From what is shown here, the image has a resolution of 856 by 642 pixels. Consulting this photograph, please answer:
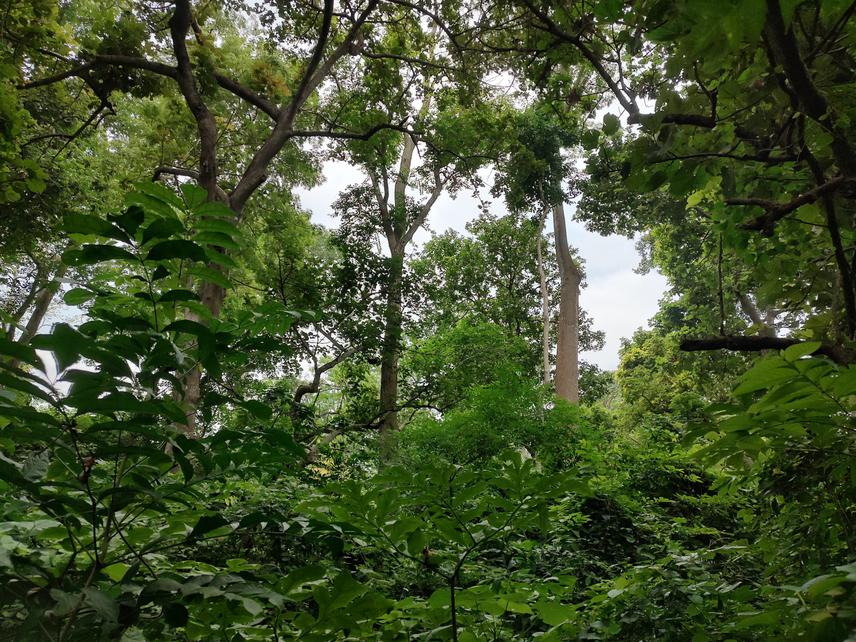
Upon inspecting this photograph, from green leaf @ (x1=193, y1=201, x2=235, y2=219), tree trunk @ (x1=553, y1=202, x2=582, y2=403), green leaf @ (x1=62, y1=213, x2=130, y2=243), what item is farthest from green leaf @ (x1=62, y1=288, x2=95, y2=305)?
tree trunk @ (x1=553, y1=202, x2=582, y2=403)

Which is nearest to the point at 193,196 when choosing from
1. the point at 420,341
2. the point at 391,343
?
the point at 391,343

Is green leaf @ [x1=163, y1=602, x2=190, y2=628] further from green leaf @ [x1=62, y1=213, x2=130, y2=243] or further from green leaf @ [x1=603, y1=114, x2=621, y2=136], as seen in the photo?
green leaf @ [x1=603, y1=114, x2=621, y2=136]

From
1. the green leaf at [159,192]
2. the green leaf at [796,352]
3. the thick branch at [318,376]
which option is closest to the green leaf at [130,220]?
the green leaf at [159,192]

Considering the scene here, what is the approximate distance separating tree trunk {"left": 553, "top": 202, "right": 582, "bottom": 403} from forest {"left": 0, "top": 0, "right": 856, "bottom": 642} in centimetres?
6

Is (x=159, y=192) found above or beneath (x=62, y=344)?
above

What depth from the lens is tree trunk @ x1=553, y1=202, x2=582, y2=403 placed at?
36.0 feet

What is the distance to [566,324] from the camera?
37.7ft

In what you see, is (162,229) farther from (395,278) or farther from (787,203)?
(395,278)

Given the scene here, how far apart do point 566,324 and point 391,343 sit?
5.17 metres

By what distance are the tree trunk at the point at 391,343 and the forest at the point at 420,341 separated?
3.2 inches

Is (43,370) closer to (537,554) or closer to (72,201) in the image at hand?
(537,554)

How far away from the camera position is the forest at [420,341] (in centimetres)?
85

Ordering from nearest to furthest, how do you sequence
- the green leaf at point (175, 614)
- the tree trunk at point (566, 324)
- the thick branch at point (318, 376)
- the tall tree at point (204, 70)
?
the green leaf at point (175, 614) < the tall tree at point (204, 70) < the thick branch at point (318, 376) < the tree trunk at point (566, 324)

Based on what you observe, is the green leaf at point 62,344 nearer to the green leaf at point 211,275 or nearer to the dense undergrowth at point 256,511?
the dense undergrowth at point 256,511
